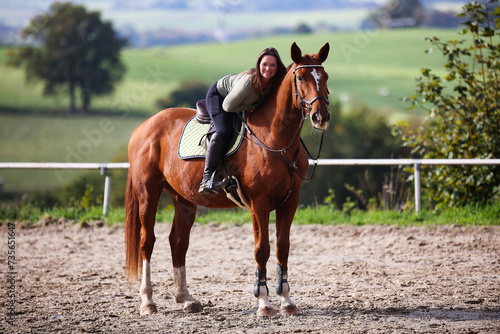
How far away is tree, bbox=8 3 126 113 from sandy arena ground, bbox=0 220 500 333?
150 feet

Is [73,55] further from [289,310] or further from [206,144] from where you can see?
[289,310]

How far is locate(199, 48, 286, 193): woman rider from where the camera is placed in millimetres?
5191

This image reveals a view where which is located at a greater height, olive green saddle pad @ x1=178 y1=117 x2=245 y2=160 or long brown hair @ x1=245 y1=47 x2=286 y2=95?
long brown hair @ x1=245 y1=47 x2=286 y2=95

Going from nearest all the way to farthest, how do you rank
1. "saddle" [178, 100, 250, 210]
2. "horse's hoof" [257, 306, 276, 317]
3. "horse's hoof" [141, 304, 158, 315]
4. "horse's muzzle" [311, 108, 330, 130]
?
"horse's muzzle" [311, 108, 330, 130], "horse's hoof" [257, 306, 276, 317], "saddle" [178, 100, 250, 210], "horse's hoof" [141, 304, 158, 315]

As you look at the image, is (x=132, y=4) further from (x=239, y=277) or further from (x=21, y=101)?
(x=239, y=277)

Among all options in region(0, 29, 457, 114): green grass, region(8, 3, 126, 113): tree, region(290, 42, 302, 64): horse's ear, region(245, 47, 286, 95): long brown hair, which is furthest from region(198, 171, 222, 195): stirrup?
region(8, 3, 126, 113): tree

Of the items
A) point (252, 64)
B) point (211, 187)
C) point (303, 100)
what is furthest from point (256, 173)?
point (252, 64)

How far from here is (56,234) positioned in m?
10.2

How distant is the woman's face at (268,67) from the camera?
5.17 meters

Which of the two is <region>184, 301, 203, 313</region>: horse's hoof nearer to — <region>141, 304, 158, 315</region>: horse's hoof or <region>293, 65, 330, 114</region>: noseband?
<region>141, 304, 158, 315</region>: horse's hoof

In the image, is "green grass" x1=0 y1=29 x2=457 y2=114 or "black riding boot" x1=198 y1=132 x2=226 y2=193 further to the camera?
"green grass" x1=0 y1=29 x2=457 y2=114

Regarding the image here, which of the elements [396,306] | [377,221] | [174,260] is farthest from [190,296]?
[377,221]

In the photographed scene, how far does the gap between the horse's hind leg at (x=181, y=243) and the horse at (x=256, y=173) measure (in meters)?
0.01

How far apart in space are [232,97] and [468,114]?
643cm
